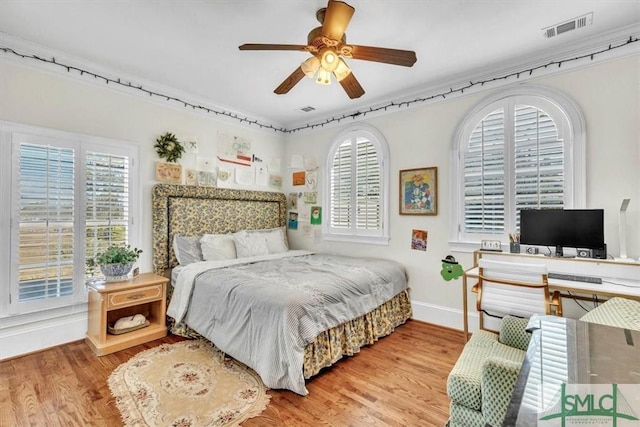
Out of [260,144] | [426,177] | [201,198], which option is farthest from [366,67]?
[201,198]

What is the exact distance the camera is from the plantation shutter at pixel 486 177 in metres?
2.92

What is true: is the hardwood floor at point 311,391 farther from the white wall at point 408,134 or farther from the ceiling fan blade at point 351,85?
the ceiling fan blade at point 351,85

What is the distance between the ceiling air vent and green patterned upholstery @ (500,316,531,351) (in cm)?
220

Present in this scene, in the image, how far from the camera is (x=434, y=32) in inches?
92.3

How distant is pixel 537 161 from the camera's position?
8.95ft

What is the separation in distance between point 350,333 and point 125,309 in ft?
7.58

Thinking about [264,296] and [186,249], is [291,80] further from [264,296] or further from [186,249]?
[186,249]

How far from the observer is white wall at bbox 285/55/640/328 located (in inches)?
92.1

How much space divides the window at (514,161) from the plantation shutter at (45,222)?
379 cm

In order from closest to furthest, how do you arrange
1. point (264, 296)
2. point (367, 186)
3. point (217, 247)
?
point (264, 296)
point (217, 247)
point (367, 186)

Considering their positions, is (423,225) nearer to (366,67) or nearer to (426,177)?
(426,177)

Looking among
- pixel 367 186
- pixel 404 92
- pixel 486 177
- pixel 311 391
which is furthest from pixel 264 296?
pixel 404 92

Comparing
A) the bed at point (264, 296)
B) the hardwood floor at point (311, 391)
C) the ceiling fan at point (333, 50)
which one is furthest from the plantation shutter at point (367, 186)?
the ceiling fan at point (333, 50)

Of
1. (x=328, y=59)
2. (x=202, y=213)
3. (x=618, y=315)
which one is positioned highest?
(x=328, y=59)
